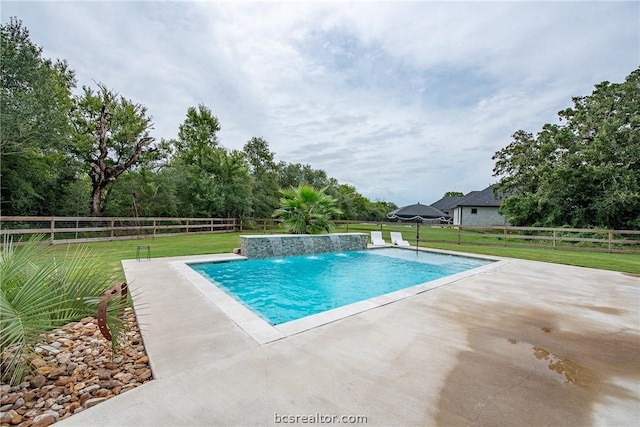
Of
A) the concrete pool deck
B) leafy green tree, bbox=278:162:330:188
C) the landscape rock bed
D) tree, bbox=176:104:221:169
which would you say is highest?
tree, bbox=176:104:221:169

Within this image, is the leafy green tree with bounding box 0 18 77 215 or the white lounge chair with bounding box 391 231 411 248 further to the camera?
the white lounge chair with bounding box 391 231 411 248

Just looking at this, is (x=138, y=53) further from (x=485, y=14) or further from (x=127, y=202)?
(x=485, y=14)

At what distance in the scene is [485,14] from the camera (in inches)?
304

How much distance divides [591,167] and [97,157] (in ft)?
75.7

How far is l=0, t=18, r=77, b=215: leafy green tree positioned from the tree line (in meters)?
0.02

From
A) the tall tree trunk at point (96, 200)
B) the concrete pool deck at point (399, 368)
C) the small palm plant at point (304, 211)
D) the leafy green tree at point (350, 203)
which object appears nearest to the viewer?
the concrete pool deck at point (399, 368)

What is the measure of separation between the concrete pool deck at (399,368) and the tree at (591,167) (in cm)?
1232

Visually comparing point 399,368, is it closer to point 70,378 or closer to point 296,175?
point 70,378

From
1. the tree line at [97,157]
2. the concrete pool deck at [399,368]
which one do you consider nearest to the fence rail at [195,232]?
the tree line at [97,157]

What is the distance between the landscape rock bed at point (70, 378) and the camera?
69.2 inches

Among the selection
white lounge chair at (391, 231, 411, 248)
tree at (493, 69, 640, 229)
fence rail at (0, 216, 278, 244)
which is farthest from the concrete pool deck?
tree at (493, 69, 640, 229)

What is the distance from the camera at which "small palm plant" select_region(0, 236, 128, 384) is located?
70.8 inches

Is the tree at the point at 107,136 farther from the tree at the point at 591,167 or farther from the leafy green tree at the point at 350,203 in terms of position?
the tree at the point at 591,167

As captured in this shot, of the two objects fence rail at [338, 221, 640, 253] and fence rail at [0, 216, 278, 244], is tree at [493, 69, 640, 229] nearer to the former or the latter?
fence rail at [338, 221, 640, 253]
